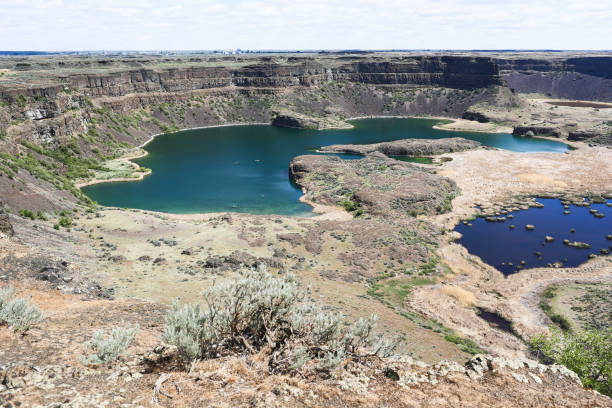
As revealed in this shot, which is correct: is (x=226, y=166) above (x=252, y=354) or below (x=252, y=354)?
below

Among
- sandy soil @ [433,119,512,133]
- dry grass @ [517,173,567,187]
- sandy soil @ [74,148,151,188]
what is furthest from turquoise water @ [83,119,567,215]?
dry grass @ [517,173,567,187]

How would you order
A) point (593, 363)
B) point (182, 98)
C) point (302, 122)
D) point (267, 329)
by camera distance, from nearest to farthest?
point (267, 329) → point (593, 363) → point (302, 122) → point (182, 98)

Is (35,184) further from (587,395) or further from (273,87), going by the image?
(273,87)

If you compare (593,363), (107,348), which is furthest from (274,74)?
(107,348)

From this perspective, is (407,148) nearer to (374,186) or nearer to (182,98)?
(374,186)

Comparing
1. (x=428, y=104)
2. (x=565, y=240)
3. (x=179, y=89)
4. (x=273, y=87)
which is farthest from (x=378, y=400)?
(x=428, y=104)

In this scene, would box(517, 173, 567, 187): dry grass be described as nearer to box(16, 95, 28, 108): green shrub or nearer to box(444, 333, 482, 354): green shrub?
box(444, 333, 482, 354): green shrub
